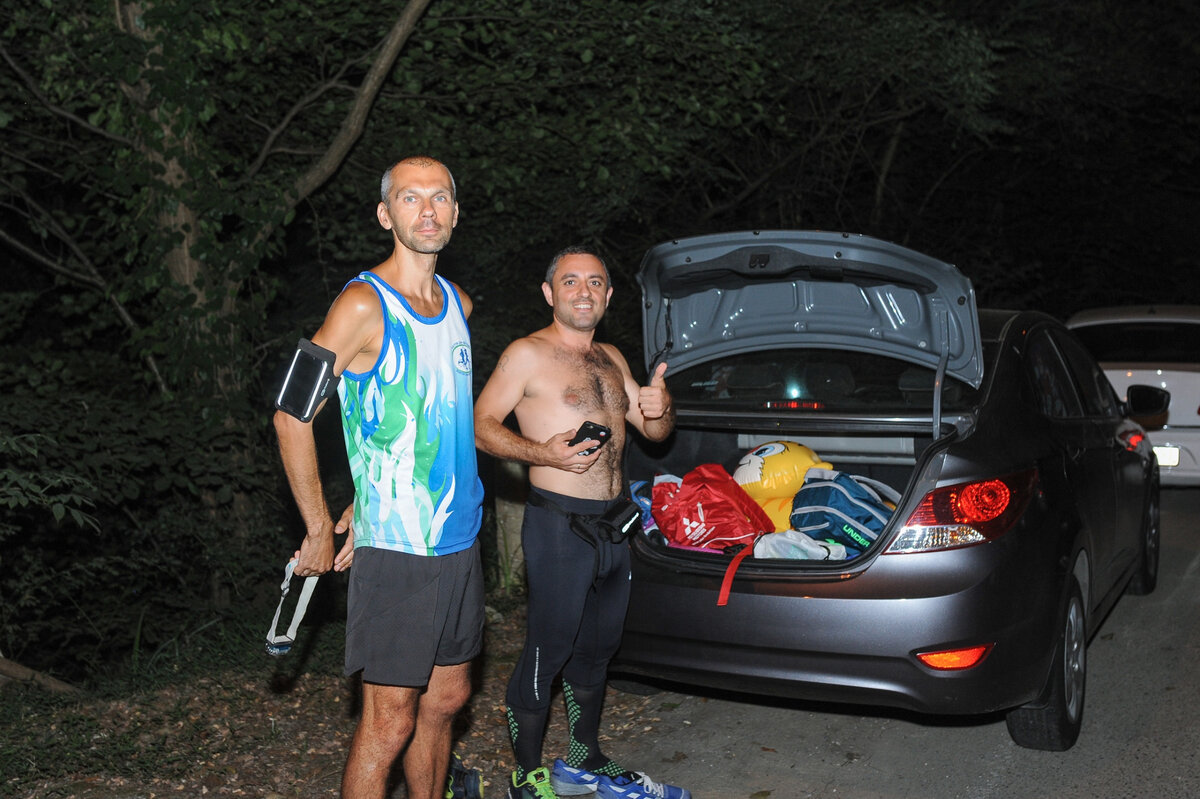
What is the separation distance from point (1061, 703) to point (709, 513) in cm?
154

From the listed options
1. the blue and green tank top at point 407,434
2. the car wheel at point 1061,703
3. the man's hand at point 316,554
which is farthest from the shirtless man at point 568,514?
the car wheel at point 1061,703

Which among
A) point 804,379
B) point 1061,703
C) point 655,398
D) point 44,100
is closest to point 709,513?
point 655,398

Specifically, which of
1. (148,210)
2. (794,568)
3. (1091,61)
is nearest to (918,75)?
(1091,61)

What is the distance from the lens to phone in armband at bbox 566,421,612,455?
3.87 meters

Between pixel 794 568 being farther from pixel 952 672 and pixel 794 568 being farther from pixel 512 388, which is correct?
pixel 512 388

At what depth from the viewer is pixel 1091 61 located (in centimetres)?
1524

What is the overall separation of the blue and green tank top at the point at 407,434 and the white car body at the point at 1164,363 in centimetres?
702

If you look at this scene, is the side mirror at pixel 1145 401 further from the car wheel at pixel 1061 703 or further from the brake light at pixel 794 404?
the brake light at pixel 794 404

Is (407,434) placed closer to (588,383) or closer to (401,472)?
(401,472)

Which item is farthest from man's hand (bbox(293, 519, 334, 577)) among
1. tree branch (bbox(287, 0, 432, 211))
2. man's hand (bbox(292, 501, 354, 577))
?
tree branch (bbox(287, 0, 432, 211))

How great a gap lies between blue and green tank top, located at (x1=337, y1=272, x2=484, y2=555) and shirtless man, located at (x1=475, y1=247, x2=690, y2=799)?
1.92 feet

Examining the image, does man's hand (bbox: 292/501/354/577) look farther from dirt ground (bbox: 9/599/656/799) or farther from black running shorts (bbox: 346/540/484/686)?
dirt ground (bbox: 9/599/656/799)

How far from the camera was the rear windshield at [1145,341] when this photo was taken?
9.27 m

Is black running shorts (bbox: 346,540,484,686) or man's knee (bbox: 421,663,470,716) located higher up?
black running shorts (bbox: 346,540,484,686)
